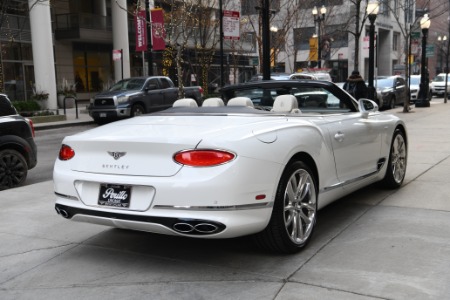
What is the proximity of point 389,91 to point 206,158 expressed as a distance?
2155 cm

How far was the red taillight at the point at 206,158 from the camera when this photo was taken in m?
3.56

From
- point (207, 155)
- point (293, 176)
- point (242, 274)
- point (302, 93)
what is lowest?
point (242, 274)

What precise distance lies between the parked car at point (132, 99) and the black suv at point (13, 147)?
10.6 meters

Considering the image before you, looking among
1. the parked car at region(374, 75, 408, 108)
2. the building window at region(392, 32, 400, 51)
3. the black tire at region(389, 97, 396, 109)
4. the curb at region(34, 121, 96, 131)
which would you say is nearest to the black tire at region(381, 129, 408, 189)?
the curb at region(34, 121, 96, 131)

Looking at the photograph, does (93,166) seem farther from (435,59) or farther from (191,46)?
(435,59)

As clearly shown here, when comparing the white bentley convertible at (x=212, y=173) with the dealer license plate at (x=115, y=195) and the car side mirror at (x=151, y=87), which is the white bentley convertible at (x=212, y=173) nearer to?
the dealer license plate at (x=115, y=195)

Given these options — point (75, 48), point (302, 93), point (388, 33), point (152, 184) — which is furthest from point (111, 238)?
point (388, 33)

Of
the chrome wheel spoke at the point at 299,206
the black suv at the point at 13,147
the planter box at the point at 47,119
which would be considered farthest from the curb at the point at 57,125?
the chrome wheel spoke at the point at 299,206

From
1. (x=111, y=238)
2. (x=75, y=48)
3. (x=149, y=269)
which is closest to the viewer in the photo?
(x=149, y=269)

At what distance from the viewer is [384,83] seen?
24.4 m

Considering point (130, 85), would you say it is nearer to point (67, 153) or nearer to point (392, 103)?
point (392, 103)

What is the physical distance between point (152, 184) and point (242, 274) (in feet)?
3.08

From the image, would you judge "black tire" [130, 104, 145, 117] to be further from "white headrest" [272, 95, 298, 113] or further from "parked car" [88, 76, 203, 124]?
"white headrest" [272, 95, 298, 113]

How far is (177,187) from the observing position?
3.54 meters
